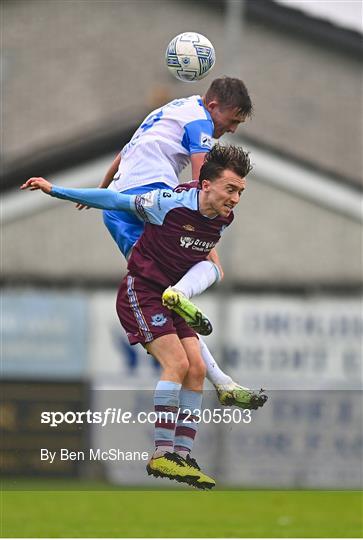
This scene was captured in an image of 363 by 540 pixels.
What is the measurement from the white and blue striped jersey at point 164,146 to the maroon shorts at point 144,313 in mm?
542

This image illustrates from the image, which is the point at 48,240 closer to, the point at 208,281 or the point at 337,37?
the point at 337,37

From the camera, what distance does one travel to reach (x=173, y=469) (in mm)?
7594

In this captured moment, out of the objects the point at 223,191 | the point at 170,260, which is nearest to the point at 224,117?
the point at 223,191

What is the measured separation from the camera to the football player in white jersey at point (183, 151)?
774 cm

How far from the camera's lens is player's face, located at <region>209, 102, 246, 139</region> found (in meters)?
7.80

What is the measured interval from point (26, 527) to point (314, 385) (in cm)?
677

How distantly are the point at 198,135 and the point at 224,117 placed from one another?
204 mm

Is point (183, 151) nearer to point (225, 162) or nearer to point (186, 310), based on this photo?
point (225, 162)

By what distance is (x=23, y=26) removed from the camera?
2716 centimetres

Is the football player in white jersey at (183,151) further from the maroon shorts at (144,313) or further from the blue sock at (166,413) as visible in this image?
the blue sock at (166,413)

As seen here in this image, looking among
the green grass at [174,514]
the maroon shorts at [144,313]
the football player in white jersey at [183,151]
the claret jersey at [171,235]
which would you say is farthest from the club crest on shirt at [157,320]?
the green grass at [174,514]

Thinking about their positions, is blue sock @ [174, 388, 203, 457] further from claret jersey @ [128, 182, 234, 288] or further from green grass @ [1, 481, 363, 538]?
green grass @ [1, 481, 363, 538]

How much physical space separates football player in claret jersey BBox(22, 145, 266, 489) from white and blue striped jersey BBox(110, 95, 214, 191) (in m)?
0.24

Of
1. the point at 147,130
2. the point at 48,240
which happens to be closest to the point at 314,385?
the point at 48,240
